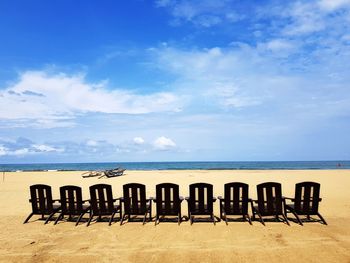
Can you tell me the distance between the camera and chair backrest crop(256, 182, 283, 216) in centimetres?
749

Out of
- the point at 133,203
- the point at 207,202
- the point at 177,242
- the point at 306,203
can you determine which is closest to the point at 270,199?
the point at 306,203

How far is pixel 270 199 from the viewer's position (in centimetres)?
756

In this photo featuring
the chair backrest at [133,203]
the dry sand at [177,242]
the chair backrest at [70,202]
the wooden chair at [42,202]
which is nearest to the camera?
the dry sand at [177,242]

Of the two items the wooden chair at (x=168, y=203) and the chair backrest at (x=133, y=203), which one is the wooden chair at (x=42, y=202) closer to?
the chair backrest at (x=133, y=203)

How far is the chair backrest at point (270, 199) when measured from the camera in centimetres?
749

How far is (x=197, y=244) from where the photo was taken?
6152 millimetres

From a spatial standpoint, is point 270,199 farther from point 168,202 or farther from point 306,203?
point 168,202

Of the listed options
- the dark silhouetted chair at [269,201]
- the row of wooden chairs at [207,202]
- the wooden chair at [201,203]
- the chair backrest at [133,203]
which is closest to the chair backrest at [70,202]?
the row of wooden chairs at [207,202]

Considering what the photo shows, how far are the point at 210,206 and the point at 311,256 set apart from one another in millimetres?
2710

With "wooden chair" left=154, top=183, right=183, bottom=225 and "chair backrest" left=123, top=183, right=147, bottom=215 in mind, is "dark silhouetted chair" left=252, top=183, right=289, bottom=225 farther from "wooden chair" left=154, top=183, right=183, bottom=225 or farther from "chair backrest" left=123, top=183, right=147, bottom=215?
"chair backrest" left=123, top=183, right=147, bottom=215

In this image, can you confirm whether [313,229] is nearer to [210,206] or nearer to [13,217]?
[210,206]

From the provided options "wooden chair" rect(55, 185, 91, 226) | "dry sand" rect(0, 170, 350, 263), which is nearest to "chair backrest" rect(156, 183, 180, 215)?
"dry sand" rect(0, 170, 350, 263)

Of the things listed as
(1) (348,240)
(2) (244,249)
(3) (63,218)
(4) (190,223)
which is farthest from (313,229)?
(3) (63,218)

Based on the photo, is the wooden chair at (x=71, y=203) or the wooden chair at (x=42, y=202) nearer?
the wooden chair at (x=71, y=203)
